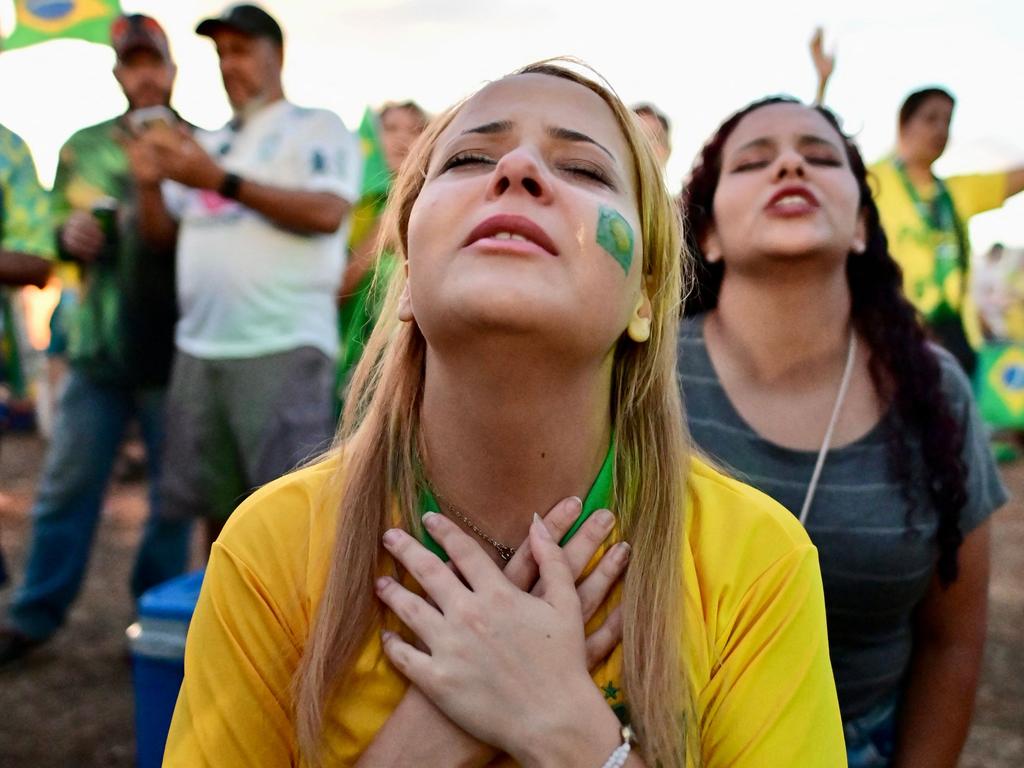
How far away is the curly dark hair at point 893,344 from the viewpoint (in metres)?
1.85

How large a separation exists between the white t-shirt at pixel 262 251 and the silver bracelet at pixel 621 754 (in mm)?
2325

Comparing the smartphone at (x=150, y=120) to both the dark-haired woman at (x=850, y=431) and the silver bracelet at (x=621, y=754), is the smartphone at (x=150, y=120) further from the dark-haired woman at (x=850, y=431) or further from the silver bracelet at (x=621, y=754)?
the silver bracelet at (x=621, y=754)

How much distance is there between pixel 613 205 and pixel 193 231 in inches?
90.6

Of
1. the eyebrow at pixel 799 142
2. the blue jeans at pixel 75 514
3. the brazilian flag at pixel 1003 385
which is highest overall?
the eyebrow at pixel 799 142

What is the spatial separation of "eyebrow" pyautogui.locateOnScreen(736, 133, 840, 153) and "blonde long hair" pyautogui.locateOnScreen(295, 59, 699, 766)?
517mm

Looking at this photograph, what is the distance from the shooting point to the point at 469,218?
1.30 m

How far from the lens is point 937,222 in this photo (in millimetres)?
4348

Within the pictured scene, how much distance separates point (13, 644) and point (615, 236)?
122 inches

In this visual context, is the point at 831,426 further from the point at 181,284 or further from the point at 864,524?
the point at 181,284

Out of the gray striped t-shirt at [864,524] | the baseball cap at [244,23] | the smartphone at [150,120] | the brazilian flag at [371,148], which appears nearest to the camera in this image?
the gray striped t-shirt at [864,524]

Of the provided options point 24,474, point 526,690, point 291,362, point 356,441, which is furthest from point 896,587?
point 24,474

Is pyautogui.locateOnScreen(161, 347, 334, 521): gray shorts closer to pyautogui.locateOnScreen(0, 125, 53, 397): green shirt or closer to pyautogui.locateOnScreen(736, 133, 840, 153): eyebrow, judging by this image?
pyautogui.locateOnScreen(0, 125, 53, 397): green shirt

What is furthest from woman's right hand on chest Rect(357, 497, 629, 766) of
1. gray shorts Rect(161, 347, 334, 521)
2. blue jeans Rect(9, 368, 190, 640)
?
blue jeans Rect(9, 368, 190, 640)

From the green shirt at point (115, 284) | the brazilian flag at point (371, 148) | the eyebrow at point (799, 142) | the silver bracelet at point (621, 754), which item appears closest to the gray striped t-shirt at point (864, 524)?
the eyebrow at point (799, 142)
